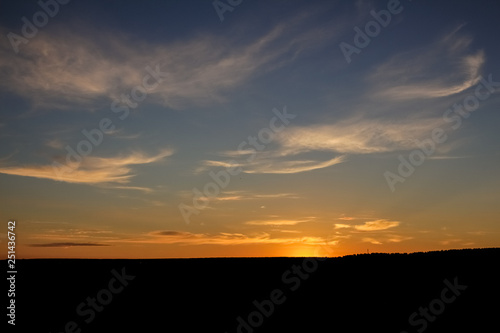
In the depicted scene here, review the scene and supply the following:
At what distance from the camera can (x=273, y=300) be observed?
73.0ft

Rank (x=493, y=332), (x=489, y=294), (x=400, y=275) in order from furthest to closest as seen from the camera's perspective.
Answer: (x=400, y=275)
(x=489, y=294)
(x=493, y=332)

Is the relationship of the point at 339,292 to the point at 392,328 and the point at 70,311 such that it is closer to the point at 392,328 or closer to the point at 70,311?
the point at 392,328

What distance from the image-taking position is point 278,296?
2277 centimetres

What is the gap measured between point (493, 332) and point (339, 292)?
24.7 ft

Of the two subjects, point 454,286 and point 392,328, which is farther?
point 454,286

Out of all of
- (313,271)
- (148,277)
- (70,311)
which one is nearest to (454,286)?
(313,271)

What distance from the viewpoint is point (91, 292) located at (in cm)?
2527

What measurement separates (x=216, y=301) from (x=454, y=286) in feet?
40.2

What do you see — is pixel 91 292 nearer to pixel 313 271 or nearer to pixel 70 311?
pixel 70 311

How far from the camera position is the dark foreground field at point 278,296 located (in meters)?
19.2

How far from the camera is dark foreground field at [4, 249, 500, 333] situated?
19.2 m

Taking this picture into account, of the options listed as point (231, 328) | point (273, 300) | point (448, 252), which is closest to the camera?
point (231, 328)

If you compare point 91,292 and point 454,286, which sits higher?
point 91,292

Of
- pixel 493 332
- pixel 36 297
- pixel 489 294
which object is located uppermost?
pixel 36 297
